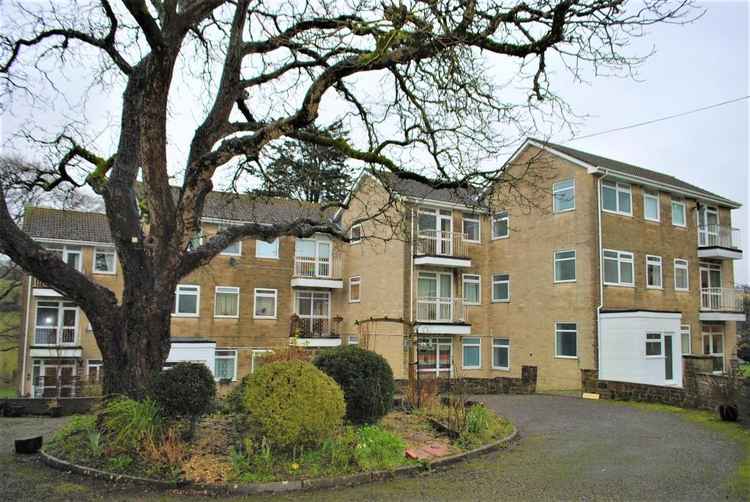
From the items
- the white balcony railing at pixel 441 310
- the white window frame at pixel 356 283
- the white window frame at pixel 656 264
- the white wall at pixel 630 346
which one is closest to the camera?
the white wall at pixel 630 346

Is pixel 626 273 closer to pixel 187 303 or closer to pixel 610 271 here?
pixel 610 271

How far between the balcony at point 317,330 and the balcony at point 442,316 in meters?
5.21

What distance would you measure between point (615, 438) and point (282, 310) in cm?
A: 2146

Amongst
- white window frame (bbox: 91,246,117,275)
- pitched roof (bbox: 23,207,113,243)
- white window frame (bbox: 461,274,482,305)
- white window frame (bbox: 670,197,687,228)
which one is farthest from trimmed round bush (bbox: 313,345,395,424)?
white window frame (bbox: 670,197,687,228)

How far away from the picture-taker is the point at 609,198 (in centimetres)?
2539

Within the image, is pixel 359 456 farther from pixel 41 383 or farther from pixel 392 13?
pixel 41 383

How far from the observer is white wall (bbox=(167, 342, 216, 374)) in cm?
2594

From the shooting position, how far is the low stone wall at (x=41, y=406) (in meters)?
13.8

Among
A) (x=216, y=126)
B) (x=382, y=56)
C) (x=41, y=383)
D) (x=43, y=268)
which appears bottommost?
(x=41, y=383)

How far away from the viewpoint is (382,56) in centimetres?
943

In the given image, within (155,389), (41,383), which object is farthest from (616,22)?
(41,383)

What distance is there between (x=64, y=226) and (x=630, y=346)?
26173 mm

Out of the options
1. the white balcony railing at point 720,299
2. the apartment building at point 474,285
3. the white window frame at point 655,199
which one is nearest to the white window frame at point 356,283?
the apartment building at point 474,285

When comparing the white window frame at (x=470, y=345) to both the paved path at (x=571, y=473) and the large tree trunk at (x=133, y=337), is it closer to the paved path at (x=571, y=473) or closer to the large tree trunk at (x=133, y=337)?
the paved path at (x=571, y=473)
